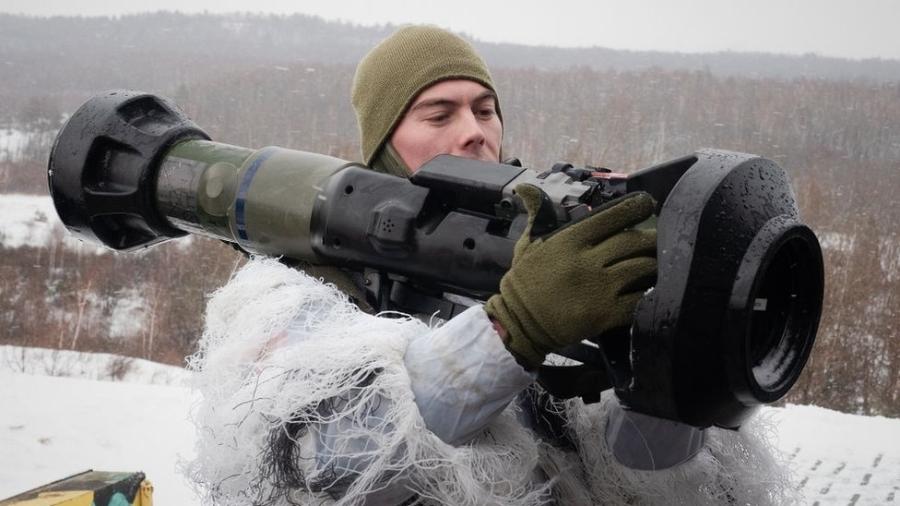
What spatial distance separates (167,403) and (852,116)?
41181 mm

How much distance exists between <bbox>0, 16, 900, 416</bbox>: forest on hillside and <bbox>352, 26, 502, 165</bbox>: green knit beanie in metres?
19.7

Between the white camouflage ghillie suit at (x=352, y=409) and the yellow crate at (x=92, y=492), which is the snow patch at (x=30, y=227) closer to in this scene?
the yellow crate at (x=92, y=492)

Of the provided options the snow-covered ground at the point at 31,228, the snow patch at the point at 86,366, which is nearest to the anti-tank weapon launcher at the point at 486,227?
the snow patch at the point at 86,366

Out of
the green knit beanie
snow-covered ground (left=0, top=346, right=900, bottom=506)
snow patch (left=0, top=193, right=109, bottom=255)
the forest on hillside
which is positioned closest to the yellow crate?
the green knit beanie

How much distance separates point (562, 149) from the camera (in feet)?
144

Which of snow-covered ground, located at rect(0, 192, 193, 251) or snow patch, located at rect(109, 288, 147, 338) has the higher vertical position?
snow-covered ground, located at rect(0, 192, 193, 251)

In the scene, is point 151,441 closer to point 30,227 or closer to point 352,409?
point 352,409

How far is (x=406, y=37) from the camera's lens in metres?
2.17

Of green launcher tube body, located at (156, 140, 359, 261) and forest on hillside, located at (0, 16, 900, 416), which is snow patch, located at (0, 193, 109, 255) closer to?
forest on hillside, located at (0, 16, 900, 416)

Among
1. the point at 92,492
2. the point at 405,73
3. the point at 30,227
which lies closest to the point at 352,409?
the point at 405,73

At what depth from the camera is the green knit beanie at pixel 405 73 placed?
208 centimetres

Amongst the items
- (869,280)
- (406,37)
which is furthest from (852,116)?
(406,37)

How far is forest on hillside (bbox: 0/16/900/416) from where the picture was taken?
92.5 ft

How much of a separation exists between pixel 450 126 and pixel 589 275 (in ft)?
2.65
